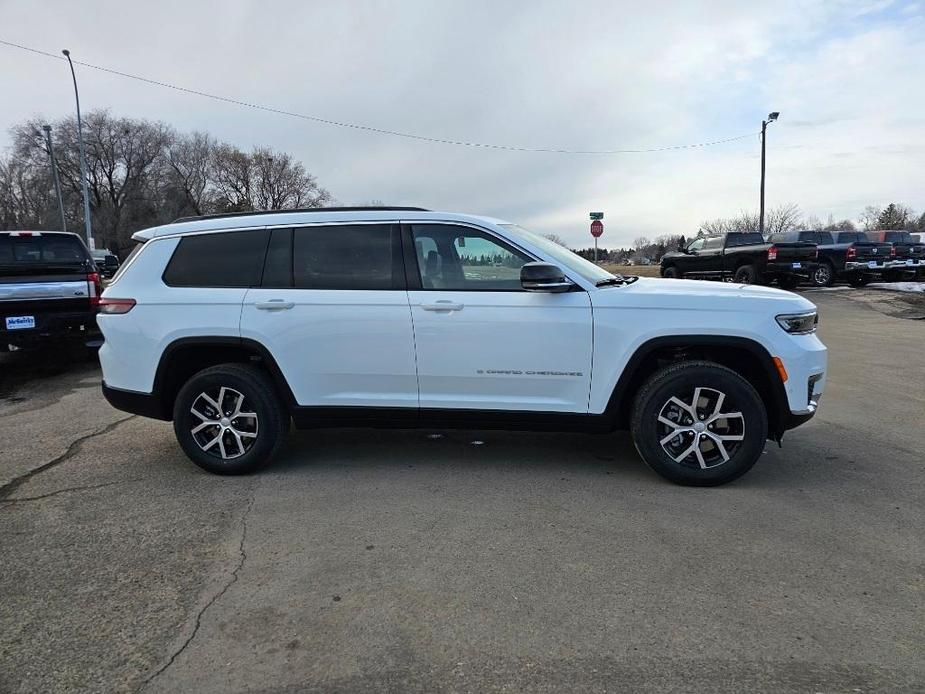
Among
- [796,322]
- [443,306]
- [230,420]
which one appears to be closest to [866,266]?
[796,322]

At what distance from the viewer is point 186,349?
4.60 m

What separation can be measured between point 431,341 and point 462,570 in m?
1.63

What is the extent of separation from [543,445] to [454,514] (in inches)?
59.5

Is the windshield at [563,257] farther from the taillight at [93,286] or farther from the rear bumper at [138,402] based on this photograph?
the taillight at [93,286]

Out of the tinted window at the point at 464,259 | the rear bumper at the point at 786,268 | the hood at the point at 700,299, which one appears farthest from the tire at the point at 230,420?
the rear bumper at the point at 786,268

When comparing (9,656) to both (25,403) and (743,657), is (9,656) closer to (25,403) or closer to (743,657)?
(743,657)

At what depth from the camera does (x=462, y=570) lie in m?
3.17

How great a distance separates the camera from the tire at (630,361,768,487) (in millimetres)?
4066

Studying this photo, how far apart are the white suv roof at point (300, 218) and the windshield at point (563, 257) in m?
0.18

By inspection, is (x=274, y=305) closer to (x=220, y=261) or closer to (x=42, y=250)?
(x=220, y=261)

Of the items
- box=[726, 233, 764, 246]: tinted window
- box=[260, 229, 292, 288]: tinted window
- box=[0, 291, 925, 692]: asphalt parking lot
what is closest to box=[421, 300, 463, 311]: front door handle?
box=[260, 229, 292, 288]: tinted window

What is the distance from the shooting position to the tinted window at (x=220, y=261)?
15.0 ft

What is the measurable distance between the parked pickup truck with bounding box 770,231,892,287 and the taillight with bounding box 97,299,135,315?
19421 mm

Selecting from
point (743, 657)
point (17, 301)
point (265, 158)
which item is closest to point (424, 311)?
point (743, 657)
